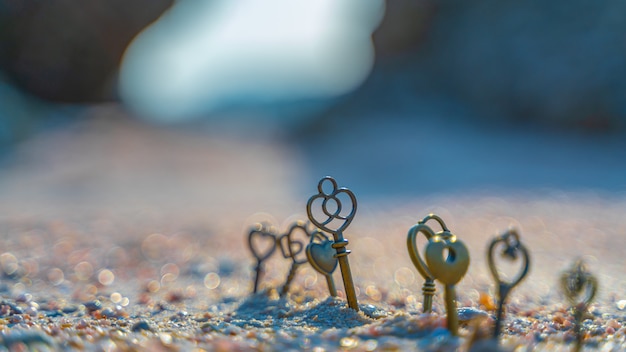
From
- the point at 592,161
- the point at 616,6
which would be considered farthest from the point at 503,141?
the point at 616,6

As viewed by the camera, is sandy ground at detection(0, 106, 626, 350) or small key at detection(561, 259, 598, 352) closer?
small key at detection(561, 259, 598, 352)

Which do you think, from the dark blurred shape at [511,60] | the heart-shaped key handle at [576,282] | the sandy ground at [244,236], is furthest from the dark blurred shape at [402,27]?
the heart-shaped key handle at [576,282]

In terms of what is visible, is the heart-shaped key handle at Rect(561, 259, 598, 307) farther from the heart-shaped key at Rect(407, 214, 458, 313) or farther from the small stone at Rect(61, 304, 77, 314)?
the small stone at Rect(61, 304, 77, 314)

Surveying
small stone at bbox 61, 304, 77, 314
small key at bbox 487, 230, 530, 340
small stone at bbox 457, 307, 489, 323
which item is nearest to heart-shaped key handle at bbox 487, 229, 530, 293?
small key at bbox 487, 230, 530, 340

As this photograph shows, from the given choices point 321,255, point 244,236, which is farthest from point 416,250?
point 244,236

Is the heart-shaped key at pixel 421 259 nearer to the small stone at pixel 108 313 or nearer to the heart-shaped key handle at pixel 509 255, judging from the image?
the heart-shaped key handle at pixel 509 255
